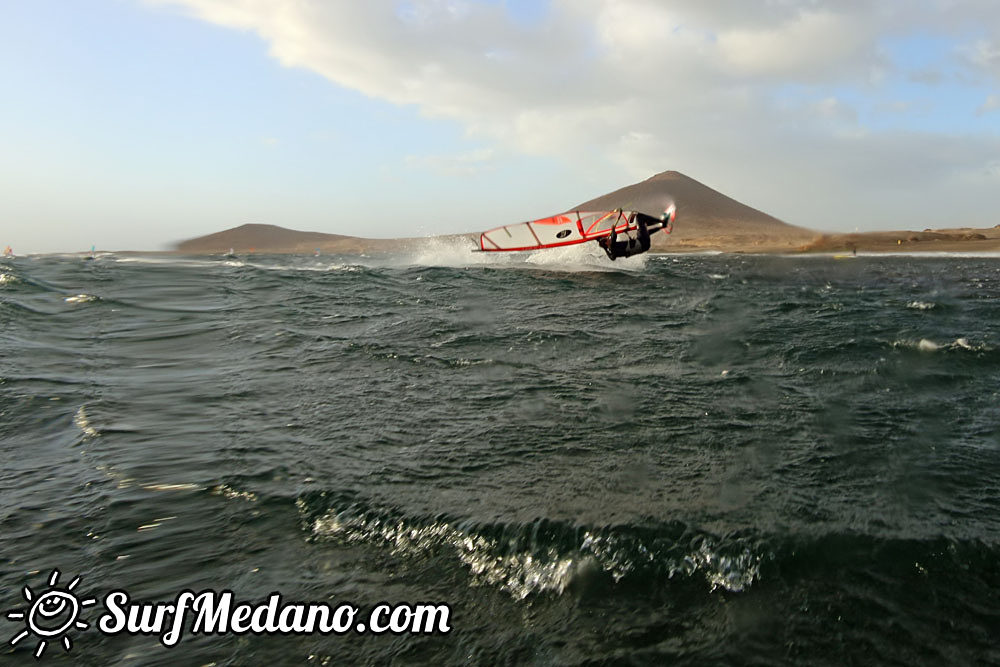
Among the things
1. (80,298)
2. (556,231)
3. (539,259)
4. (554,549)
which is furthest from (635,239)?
(554,549)

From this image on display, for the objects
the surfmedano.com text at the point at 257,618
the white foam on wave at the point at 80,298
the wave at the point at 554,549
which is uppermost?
the white foam on wave at the point at 80,298

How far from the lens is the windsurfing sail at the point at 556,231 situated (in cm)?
3185

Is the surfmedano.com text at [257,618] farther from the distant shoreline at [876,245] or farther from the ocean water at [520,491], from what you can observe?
the distant shoreline at [876,245]

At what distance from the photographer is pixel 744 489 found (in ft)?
20.9

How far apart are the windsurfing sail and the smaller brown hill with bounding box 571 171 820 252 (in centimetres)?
3813

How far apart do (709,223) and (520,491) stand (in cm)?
12458

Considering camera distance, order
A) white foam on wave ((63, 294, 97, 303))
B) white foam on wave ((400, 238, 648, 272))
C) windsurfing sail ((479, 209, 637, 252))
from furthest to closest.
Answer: white foam on wave ((400, 238, 648, 272)) < windsurfing sail ((479, 209, 637, 252)) < white foam on wave ((63, 294, 97, 303))

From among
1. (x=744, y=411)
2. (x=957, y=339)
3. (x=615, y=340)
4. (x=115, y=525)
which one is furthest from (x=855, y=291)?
(x=115, y=525)

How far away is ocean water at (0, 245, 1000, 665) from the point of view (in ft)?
13.7

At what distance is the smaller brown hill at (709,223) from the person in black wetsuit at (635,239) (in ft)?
Answer: 142

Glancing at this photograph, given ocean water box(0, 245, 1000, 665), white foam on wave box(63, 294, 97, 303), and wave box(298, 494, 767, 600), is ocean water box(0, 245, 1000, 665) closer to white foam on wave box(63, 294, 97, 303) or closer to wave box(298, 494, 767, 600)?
wave box(298, 494, 767, 600)

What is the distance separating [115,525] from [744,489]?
6.13m

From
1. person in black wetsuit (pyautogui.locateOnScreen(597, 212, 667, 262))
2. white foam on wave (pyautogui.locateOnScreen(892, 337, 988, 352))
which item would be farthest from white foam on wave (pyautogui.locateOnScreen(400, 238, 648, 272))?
white foam on wave (pyautogui.locateOnScreen(892, 337, 988, 352))

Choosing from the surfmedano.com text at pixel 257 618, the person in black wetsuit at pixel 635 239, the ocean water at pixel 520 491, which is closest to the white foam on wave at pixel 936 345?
the ocean water at pixel 520 491
